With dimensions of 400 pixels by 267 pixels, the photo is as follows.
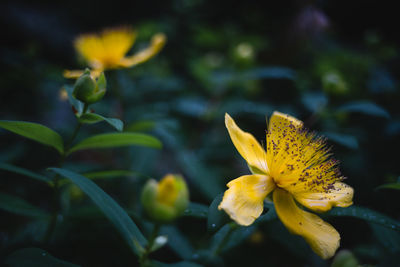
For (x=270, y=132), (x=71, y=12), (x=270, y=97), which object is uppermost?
(x=71, y=12)

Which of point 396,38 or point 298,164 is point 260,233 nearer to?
point 298,164

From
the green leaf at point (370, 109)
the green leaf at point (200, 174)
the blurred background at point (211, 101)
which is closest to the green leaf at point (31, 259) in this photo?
the blurred background at point (211, 101)

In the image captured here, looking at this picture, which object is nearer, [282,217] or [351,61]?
[282,217]

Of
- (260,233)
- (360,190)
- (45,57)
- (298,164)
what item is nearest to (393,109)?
(360,190)

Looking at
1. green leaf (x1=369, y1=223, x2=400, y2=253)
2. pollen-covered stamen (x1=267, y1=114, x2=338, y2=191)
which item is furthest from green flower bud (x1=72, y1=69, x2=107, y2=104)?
green leaf (x1=369, y1=223, x2=400, y2=253)

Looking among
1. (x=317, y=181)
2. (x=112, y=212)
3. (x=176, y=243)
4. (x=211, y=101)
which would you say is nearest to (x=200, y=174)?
(x=176, y=243)

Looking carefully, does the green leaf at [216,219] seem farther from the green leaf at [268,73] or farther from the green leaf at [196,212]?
the green leaf at [268,73]

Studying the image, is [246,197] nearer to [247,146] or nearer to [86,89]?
[247,146]
